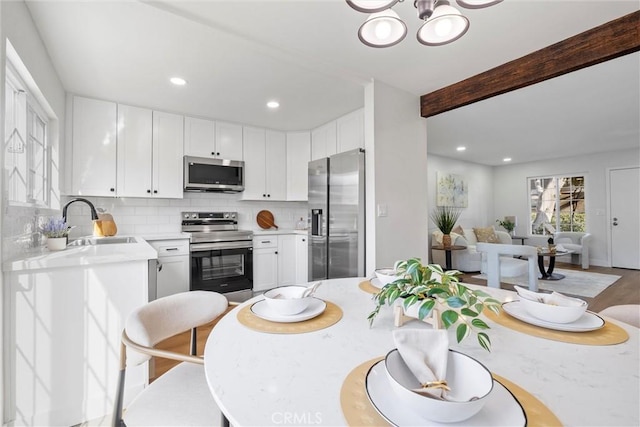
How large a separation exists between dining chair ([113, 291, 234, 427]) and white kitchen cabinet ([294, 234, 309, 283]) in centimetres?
250

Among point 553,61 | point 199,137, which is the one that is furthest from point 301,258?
point 553,61

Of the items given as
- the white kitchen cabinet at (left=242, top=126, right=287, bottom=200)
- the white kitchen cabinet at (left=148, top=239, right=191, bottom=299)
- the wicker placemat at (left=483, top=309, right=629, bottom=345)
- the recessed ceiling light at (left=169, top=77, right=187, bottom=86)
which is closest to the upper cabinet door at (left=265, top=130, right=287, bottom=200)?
the white kitchen cabinet at (left=242, top=126, right=287, bottom=200)

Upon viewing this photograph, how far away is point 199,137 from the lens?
135 inches

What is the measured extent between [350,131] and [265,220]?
181 cm

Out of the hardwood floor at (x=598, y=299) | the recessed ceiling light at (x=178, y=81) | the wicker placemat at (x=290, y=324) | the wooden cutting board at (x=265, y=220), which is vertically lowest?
the hardwood floor at (x=598, y=299)

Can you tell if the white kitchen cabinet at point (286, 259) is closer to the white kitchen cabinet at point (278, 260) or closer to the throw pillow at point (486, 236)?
the white kitchen cabinet at point (278, 260)

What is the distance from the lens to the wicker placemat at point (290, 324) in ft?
2.84

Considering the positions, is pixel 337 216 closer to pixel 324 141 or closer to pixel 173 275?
pixel 324 141

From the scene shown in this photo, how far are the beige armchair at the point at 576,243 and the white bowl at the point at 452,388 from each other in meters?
6.94

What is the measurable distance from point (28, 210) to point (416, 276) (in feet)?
7.67

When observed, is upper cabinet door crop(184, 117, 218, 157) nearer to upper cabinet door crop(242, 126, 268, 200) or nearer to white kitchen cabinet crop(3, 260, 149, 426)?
upper cabinet door crop(242, 126, 268, 200)

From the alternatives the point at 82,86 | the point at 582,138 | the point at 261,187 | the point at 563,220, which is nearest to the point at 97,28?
the point at 82,86

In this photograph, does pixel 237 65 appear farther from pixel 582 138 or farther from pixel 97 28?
pixel 582 138

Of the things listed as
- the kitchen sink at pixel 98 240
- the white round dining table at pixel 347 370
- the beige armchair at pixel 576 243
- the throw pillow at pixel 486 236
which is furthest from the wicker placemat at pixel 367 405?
the beige armchair at pixel 576 243
